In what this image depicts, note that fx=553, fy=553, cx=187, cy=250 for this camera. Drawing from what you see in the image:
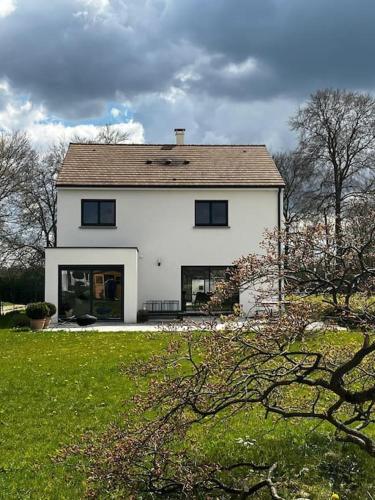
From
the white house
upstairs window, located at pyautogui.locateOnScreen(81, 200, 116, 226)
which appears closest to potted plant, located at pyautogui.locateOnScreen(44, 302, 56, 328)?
the white house

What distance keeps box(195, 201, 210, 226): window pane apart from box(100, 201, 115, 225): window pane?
12.3ft

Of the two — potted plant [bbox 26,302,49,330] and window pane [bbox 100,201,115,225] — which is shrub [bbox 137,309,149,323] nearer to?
potted plant [bbox 26,302,49,330]

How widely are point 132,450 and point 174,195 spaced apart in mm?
20883

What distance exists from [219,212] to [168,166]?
3.69 metres

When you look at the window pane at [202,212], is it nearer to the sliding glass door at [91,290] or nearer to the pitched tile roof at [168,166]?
the pitched tile roof at [168,166]

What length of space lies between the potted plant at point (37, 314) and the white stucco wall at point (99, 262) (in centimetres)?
206

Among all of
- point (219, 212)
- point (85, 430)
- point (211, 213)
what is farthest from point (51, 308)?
point (85, 430)

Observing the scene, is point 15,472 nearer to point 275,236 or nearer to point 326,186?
point 275,236

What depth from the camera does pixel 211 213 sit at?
24.8m

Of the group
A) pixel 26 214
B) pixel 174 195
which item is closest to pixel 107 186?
pixel 174 195

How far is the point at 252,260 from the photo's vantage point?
14.2 ft

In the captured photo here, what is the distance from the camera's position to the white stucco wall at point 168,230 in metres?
24.4

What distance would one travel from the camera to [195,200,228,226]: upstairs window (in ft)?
81.2

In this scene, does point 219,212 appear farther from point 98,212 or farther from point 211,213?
point 98,212
